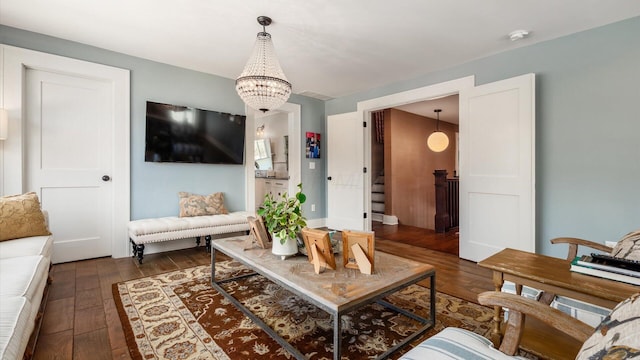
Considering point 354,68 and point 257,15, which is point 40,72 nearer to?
point 257,15

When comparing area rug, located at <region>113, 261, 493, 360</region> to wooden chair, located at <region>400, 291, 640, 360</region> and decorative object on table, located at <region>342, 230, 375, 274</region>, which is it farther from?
wooden chair, located at <region>400, 291, 640, 360</region>

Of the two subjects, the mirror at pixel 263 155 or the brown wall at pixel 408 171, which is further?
the mirror at pixel 263 155

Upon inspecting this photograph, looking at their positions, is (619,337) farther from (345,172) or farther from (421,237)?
(345,172)

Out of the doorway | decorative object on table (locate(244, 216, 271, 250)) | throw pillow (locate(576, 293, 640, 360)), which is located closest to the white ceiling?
the doorway

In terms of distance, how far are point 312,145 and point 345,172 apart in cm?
77

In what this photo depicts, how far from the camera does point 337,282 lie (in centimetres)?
154

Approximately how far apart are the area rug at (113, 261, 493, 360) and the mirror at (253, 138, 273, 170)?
4.44 metres

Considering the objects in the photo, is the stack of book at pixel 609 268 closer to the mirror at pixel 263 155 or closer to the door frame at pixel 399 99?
the door frame at pixel 399 99

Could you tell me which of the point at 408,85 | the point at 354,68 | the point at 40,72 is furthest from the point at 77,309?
the point at 408,85

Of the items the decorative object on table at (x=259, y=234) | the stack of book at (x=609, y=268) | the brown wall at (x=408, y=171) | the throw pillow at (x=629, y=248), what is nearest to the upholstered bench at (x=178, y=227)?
the decorative object on table at (x=259, y=234)

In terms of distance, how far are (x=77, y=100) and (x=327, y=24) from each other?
2742mm

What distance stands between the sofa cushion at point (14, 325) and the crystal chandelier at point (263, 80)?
72.7 inches

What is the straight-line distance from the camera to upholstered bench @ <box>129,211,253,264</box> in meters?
2.97

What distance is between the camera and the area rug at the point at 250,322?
1.61 meters
